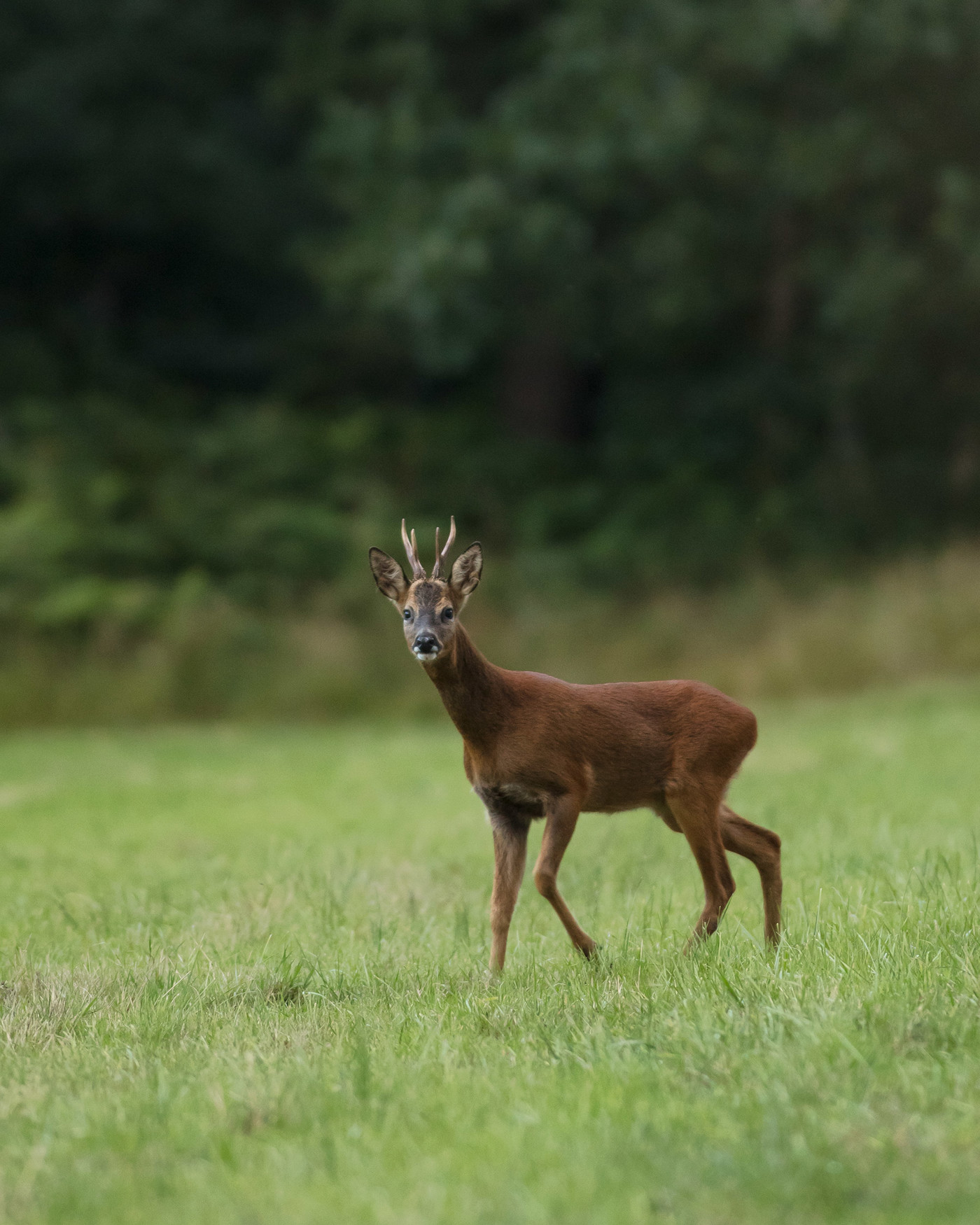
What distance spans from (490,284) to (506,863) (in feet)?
60.2

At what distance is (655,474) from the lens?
85.3ft

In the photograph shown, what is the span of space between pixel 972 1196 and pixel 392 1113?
4.11 feet

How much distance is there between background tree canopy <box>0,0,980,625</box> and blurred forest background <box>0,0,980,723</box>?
0.07 metres

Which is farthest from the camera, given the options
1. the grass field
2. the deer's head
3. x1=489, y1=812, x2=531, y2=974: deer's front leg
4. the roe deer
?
x1=489, y1=812, x2=531, y2=974: deer's front leg

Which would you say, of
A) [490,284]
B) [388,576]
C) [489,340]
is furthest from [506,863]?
[489,340]

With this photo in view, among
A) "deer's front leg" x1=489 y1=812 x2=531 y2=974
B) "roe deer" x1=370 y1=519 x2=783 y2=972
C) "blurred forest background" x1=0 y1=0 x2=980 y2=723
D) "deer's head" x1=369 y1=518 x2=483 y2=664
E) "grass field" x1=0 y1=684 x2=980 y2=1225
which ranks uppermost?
"blurred forest background" x1=0 y1=0 x2=980 y2=723

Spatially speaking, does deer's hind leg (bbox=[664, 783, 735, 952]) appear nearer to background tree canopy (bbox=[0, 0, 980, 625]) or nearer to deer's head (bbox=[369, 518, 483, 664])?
deer's head (bbox=[369, 518, 483, 664])

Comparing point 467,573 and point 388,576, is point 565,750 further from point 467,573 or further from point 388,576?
point 388,576

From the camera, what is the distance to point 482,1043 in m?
4.22

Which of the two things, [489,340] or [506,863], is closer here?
[506,863]

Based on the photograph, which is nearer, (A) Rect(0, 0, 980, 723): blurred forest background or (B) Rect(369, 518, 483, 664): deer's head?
(B) Rect(369, 518, 483, 664): deer's head

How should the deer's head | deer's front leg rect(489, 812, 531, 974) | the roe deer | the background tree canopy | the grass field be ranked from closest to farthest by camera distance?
the grass field
the deer's head
the roe deer
deer's front leg rect(489, 812, 531, 974)
the background tree canopy

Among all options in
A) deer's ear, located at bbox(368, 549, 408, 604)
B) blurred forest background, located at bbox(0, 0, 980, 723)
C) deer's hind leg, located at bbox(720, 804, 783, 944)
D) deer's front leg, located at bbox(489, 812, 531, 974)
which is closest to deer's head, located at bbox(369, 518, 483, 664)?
deer's ear, located at bbox(368, 549, 408, 604)

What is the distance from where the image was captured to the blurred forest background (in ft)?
62.6
